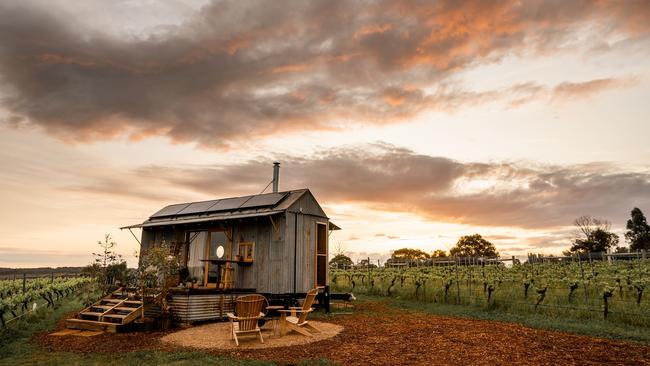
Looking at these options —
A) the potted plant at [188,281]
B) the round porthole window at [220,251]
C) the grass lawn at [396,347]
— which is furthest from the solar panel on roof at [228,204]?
the grass lawn at [396,347]

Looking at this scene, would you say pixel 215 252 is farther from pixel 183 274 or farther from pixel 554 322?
pixel 554 322

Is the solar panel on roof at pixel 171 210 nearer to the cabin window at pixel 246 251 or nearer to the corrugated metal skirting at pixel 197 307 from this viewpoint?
the cabin window at pixel 246 251

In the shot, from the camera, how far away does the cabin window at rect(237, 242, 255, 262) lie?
13.9m

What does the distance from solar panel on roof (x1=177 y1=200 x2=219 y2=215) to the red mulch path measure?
6.56 metres

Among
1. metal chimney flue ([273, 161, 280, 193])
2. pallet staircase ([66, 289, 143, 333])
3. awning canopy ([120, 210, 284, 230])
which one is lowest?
pallet staircase ([66, 289, 143, 333])

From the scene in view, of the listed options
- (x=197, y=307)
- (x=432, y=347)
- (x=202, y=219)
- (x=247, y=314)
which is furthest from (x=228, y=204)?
(x=432, y=347)

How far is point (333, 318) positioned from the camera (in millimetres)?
12547

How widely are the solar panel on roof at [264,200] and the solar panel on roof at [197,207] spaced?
2196mm

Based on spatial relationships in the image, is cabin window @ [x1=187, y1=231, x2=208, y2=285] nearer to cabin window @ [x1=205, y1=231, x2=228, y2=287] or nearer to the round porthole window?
cabin window @ [x1=205, y1=231, x2=228, y2=287]

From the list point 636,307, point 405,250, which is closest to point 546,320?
point 636,307

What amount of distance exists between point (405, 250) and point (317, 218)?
73206 millimetres

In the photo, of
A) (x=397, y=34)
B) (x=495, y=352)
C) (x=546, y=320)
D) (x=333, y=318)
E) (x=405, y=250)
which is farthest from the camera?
(x=405, y=250)

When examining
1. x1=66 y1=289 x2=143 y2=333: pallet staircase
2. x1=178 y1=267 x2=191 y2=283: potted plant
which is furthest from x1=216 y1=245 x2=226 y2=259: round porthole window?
x1=66 y1=289 x2=143 y2=333: pallet staircase

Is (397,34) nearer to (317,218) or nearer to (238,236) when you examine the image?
(317,218)
